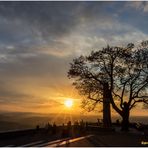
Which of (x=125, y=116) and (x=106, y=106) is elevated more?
(x=106, y=106)

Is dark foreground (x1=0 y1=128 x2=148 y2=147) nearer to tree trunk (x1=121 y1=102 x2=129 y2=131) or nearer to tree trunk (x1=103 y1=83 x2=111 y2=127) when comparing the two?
tree trunk (x1=121 y1=102 x2=129 y2=131)

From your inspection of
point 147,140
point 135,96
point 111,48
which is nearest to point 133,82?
point 135,96

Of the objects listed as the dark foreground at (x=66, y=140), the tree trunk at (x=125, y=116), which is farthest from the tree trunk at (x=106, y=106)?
the dark foreground at (x=66, y=140)

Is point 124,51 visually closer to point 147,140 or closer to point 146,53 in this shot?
point 146,53

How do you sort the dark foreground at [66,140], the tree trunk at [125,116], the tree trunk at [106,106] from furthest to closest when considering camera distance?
the tree trunk at [106,106] < the tree trunk at [125,116] < the dark foreground at [66,140]

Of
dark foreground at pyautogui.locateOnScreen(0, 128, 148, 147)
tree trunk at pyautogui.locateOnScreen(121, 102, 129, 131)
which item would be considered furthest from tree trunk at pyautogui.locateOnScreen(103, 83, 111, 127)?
dark foreground at pyautogui.locateOnScreen(0, 128, 148, 147)

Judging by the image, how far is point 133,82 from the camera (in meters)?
56.7

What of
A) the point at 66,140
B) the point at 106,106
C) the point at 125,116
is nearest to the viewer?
the point at 66,140

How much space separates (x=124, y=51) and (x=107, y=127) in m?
11.4

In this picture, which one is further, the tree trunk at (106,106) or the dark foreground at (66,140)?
the tree trunk at (106,106)

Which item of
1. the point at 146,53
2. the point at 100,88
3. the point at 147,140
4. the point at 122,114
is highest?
the point at 146,53

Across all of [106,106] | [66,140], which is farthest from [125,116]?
[66,140]

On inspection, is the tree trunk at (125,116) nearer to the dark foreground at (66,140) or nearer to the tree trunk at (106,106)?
the tree trunk at (106,106)

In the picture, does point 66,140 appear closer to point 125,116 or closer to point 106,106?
point 125,116
